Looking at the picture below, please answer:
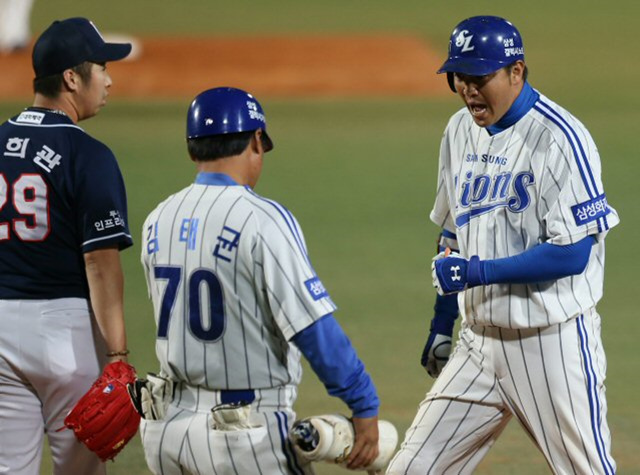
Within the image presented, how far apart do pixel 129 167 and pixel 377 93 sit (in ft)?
20.6

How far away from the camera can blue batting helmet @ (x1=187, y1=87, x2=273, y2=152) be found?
3809mm

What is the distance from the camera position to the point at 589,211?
4.21m

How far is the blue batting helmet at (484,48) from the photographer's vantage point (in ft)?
14.2

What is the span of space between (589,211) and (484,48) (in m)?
0.73

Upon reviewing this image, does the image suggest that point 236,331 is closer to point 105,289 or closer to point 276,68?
point 105,289

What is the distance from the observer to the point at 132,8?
28656mm

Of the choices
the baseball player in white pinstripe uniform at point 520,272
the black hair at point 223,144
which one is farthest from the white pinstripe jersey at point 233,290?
the baseball player in white pinstripe uniform at point 520,272

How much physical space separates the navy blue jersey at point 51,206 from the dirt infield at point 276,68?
1345 cm

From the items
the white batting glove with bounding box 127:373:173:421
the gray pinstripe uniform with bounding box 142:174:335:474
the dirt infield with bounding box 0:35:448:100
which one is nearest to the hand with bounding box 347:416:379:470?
the gray pinstripe uniform with bounding box 142:174:335:474

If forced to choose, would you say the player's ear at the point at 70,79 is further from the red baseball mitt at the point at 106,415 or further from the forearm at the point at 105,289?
the red baseball mitt at the point at 106,415

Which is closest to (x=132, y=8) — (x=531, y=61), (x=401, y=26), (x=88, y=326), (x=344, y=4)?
(x=344, y=4)

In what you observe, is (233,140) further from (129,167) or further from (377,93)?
(377,93)

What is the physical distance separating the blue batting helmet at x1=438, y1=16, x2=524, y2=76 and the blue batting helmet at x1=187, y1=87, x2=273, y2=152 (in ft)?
2.99

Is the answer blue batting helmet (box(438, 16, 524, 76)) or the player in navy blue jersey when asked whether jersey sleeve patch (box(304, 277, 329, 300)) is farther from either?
blue batting helmet (box(438, 16, 524, 76))
